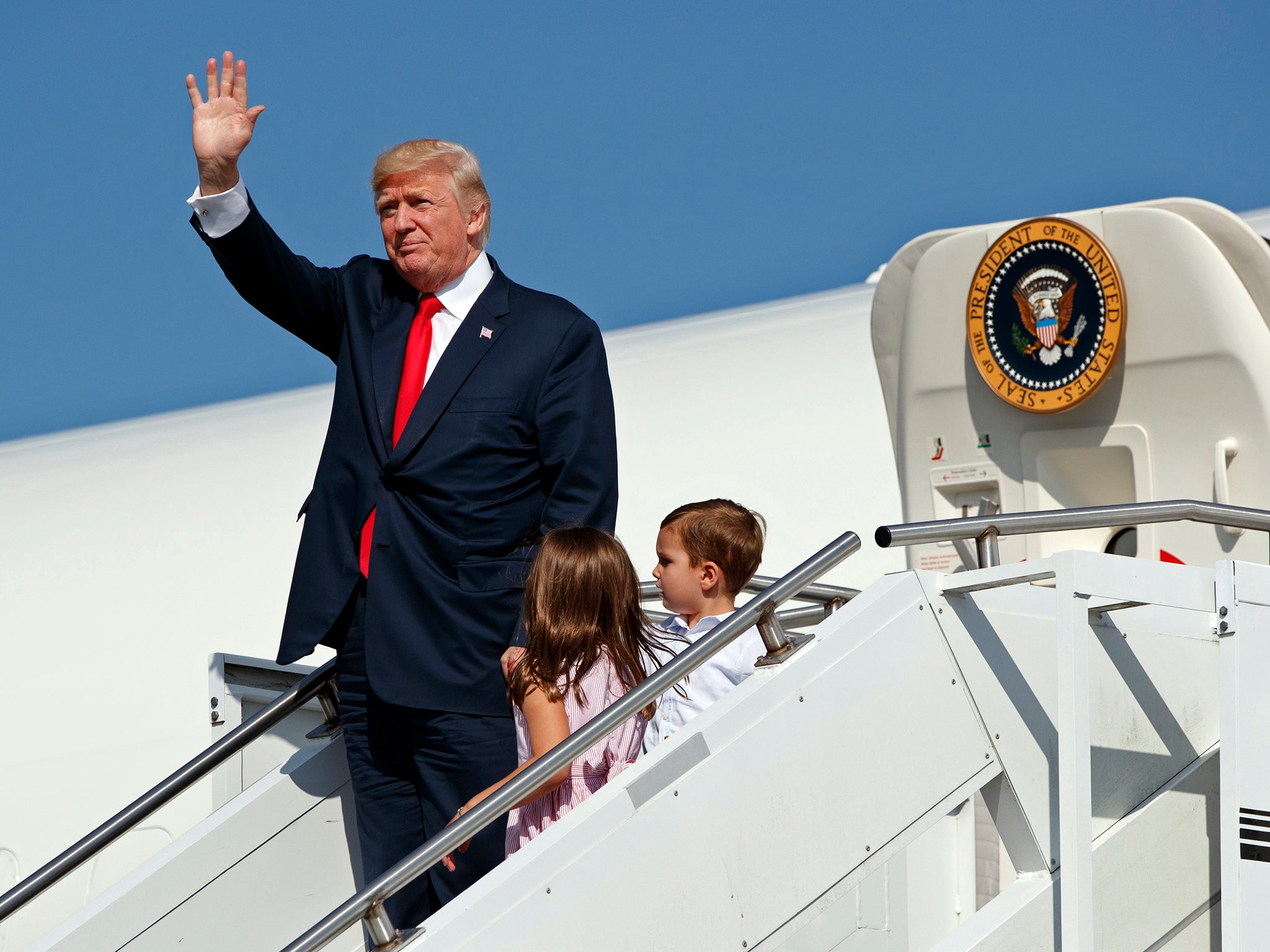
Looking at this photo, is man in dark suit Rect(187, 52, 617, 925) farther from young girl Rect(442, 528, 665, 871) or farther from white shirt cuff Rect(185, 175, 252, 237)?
young girl Rect(442, 528, 665, 871)

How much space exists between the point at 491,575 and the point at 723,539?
0.53m

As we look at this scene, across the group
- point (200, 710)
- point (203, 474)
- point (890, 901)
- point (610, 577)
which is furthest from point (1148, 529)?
point (203, 474)

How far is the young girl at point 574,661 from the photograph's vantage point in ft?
9.19

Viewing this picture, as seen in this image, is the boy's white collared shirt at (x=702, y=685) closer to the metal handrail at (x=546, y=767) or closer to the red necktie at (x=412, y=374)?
the metal handrail at (x=546, y=767)

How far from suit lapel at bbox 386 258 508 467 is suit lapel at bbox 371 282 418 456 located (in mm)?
21

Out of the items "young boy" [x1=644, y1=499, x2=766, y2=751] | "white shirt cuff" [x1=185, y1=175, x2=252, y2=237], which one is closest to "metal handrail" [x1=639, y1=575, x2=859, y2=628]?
"young boy" [x1=644, y1=499, x2=766, y2=751]

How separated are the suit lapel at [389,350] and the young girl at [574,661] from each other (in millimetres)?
505

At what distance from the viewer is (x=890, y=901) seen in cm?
455

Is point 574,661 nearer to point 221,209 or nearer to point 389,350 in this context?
point 389,350

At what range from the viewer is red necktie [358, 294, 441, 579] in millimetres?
3096

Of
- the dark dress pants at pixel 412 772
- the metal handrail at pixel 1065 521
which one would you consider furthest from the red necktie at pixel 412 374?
the metal handrail at pixel 1065 521

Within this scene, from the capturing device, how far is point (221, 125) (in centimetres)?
296

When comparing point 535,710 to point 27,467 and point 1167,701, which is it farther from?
point 27,467

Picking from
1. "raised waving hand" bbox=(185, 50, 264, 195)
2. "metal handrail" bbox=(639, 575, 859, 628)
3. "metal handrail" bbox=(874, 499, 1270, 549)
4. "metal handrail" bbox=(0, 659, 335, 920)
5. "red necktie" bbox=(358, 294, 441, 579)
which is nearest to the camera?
"metal handrail" bbox=(874, 499, 1270, 549)
